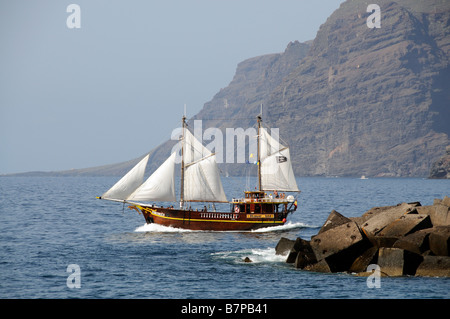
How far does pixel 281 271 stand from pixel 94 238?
24.0m

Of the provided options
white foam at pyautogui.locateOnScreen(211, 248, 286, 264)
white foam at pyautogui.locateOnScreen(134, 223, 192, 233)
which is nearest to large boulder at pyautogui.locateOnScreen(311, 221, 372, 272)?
white foam at pyautogui.locateOnScreen(211, 248, 286, 264)

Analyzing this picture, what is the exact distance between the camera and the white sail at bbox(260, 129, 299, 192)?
219 ft

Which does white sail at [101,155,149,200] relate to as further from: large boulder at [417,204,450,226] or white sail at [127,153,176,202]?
large boulder at [417,204,450,226]

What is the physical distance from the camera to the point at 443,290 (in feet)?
98.6

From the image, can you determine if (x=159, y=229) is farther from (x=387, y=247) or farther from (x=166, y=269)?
(x=387, y=247)

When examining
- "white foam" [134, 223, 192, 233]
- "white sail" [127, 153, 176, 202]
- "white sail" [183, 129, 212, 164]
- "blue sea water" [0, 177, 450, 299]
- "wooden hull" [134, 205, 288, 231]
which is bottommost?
"blue sea water" [0, 177, 450, 299]

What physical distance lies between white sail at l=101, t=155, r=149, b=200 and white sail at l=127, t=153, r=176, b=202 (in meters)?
0.55

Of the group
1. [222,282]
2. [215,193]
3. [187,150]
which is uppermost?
[187,150]

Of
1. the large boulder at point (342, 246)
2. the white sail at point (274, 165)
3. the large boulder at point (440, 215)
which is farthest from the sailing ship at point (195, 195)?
the large boulder at point (342, 246)

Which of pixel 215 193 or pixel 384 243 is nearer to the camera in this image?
pixel 384 243

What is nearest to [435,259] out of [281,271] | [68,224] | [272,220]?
[281,271]

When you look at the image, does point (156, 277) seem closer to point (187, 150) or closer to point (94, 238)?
point (94, 238)

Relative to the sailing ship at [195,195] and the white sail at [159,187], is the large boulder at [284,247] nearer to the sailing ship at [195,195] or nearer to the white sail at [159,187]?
the sailing ship at [195,195]
